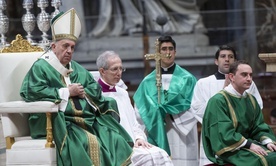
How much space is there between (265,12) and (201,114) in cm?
641

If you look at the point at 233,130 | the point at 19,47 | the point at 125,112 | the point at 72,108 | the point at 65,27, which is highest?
the point at 65,27

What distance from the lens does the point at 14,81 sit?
8.56m

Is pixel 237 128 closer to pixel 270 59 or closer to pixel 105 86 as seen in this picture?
pixel 270 59

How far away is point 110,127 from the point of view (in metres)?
8.42

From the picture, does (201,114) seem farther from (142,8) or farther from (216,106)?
(142,8)

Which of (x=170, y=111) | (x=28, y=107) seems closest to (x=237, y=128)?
(x=170, y=111)

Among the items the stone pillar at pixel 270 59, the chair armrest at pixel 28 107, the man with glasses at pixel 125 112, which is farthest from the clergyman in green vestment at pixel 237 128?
the chair armrest at pixel 28 107

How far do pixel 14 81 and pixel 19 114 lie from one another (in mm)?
287

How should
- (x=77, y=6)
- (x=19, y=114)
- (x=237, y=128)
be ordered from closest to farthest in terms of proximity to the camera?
(x=19, y=114)
(x=237, y=128)
(x=77, y=6)

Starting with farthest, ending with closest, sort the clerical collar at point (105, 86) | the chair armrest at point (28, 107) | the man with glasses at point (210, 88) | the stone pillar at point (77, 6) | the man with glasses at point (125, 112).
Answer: the stone pillar at point (77, 6)
the man with glasses at point (210, 88)
the clerical collar at point (105, 86)
the man with glasses at point (125, 112)
the chair armrest at point (28, 107)

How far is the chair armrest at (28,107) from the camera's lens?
801 cm

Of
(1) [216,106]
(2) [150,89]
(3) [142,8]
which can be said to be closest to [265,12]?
(3) [142,8]

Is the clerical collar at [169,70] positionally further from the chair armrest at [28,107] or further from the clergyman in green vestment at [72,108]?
the chair armrest at [28,107]

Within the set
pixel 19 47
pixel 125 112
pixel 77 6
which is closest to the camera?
pixel 125 112
